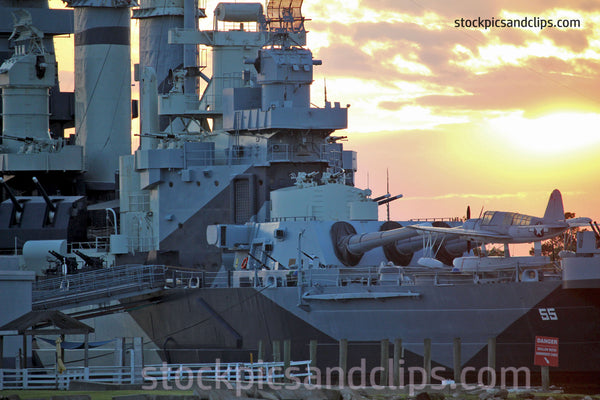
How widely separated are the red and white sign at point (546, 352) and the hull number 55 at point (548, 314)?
0.98m

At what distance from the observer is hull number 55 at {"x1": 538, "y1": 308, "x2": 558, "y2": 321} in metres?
37.3

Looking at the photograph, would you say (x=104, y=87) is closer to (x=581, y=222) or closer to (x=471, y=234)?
(x=471, y=234)

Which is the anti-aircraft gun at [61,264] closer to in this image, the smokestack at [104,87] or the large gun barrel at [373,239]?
the large gun barrel at [373,239]

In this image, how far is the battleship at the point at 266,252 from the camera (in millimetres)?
38219

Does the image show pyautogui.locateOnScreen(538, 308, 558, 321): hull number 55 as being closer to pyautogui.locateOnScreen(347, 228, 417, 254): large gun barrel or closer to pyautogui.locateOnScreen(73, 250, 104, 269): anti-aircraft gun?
pyautogui.locateOnScreen(347, 228, 417, 254): large gun barrel

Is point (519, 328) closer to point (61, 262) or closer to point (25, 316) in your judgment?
point (25, 316)

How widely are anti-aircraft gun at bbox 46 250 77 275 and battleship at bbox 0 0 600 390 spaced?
0.10 meters

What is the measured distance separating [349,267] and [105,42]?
35.3m

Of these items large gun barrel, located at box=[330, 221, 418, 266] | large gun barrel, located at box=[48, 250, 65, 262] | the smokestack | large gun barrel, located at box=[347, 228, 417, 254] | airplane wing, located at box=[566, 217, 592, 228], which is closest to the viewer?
airplane wing, located at box=[566, 217, 592, 228]

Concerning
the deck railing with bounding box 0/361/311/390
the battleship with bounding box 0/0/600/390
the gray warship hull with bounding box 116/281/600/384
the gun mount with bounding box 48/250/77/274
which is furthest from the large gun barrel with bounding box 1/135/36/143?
the deck railing with bounding box 0/361/311/390

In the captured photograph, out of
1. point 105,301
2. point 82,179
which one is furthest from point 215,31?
point 82,179

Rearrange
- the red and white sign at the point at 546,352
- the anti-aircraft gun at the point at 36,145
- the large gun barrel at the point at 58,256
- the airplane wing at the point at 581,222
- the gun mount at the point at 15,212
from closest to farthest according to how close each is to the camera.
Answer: the red and white sign at the point at 546,352, the airplane wing at the point at 581,222, the large gun barrel at the point at 58,256, the gun mount at the point at 15,212, the anti-aircraft gun at the point at 36,145

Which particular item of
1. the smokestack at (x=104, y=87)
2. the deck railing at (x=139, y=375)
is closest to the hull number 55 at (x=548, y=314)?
the deck railing at (x=139, y=375)

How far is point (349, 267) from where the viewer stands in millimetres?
42188
